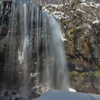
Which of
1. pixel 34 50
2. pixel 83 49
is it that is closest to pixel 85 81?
pixel 83 49

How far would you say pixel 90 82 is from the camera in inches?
295

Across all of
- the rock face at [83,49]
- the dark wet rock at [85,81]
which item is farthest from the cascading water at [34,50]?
the rock face at [83,49]

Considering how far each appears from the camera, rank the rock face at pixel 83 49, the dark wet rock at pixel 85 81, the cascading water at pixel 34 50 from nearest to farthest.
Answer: the cascading water at pixel 34 50, the dark wet rock at pixel 85 81, the rock face at pixel 83 49

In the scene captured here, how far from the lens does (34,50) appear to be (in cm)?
702

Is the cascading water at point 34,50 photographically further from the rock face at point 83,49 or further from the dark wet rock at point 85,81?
the rock face at point 83,49

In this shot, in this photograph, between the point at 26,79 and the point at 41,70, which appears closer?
the point at 26,79

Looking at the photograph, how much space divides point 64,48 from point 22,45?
4.35 metres

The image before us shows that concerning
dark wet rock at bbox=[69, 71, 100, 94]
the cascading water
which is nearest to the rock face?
dark wet rock at bbox=[69, 71, 100, 94]

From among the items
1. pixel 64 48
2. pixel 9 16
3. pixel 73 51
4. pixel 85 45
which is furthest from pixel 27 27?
pixel 85 45

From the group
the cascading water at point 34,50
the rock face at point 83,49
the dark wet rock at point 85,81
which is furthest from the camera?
the rock face at point 83,49

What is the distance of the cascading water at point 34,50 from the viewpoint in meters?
6.42

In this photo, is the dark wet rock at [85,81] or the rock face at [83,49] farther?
the rock face at [83,49]

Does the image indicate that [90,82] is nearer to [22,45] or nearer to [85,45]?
[85,45]

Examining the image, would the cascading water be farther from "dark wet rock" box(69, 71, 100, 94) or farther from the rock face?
the rock face
